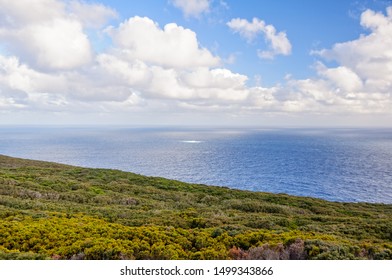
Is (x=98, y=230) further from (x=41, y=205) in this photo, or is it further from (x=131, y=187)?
(x=131, y=187)

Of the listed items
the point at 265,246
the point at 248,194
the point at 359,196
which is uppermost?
the point at 265,246

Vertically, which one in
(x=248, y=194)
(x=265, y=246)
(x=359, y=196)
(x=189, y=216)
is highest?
(x=265, y=246)

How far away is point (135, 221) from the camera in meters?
16.3

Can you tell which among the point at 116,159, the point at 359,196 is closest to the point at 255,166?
the point at 359,196

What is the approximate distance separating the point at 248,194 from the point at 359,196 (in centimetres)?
4888

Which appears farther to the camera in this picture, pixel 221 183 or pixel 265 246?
pixel 221 183

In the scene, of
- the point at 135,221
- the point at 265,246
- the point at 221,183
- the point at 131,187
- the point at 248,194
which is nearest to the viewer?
the point at 265,246

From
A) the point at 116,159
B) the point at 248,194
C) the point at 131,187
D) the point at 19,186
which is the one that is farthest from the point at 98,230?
the point at 116,159

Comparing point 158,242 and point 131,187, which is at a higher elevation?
point 158,242

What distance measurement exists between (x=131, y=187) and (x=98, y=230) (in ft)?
70.8

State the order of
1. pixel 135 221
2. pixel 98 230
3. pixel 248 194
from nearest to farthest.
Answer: pixel 98 230 < pixel 135 221 < pixel 248 194

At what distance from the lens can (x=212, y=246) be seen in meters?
11.2
